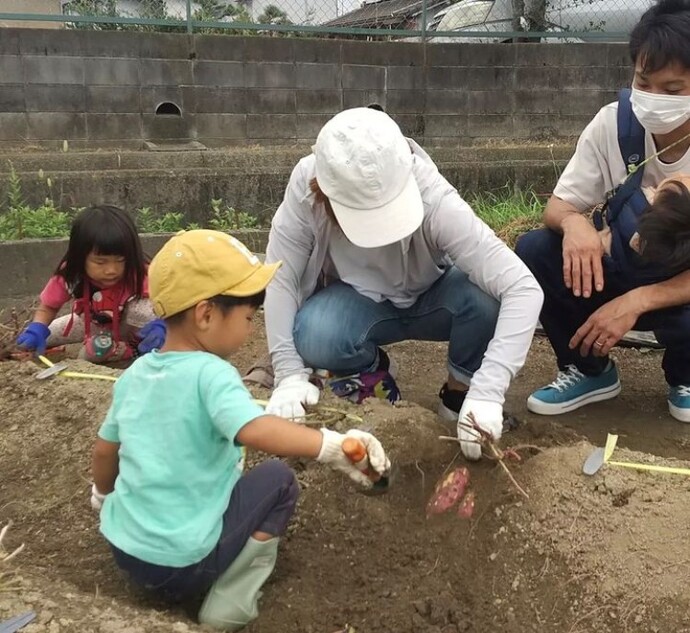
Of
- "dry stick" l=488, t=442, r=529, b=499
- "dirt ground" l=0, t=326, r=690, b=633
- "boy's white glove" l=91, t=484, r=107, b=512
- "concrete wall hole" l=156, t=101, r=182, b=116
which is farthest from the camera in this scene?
"concrete wall hole" l=156, t=101, r=182, b=116

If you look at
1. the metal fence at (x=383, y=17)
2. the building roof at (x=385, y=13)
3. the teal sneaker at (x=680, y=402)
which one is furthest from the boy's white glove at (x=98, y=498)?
the building roof at (x=385, y=13)

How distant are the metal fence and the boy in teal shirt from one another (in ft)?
17.6

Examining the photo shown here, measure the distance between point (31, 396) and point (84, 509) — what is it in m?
0.69

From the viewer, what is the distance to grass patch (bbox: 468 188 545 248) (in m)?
4.71

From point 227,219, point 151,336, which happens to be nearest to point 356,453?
point 151,336

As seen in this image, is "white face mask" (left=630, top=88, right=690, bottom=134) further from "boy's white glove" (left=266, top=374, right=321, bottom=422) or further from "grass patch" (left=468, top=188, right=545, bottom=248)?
"grass patch" (left=468, top=188, right=545, bottom=248)

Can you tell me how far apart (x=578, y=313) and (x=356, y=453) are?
1.40 m

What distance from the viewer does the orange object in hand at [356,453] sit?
1682 millimetres

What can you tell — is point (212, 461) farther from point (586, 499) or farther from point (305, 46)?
point (305, 46)

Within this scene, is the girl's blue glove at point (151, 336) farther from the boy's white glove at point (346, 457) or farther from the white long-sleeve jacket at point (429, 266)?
the boy's white glove at point (346, 457)

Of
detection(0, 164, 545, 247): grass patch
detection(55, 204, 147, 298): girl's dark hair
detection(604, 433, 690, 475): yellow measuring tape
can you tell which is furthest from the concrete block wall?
detection(604, 433, 690, 475): yellow measuring tape

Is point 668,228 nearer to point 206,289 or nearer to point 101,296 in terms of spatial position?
point 206,289

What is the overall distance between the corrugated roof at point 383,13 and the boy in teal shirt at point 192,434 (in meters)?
6.76

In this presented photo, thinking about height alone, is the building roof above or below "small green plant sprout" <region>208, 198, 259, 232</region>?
above
